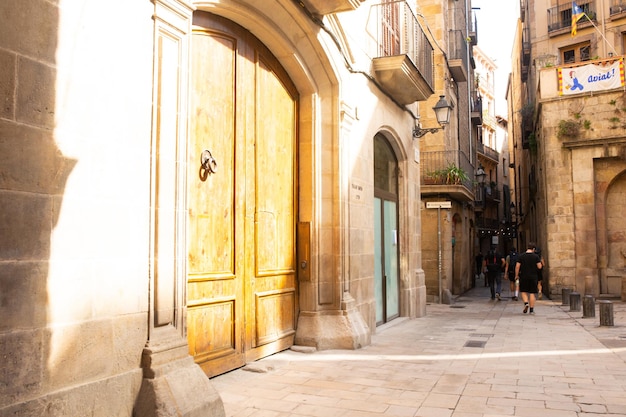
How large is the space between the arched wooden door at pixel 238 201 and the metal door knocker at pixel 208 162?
1cm

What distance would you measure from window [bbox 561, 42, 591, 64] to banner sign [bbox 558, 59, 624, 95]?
32.2 ft

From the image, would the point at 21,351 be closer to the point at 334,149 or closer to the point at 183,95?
the point at 183,95

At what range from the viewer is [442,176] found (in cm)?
1705

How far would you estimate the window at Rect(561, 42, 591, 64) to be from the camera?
990 inches

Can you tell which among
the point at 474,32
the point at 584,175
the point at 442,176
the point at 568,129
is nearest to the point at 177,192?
the point at 442,176

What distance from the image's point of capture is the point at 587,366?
6246mm

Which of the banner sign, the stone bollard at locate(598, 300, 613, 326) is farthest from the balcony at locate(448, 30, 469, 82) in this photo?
the stone bollard at locate(598, 300, 613, 326)

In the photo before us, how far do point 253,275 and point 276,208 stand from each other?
3.35 ft

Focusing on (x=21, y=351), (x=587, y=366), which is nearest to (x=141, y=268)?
(x=21, y=351)

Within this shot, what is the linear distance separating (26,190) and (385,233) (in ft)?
26.1

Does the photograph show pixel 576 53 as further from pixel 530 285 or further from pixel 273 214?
pixel 273 214

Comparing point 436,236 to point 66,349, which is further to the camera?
point 436,236

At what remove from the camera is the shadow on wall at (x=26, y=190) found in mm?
2943

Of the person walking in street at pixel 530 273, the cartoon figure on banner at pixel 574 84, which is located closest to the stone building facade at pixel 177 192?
the person walking in street at pixel 530 273
